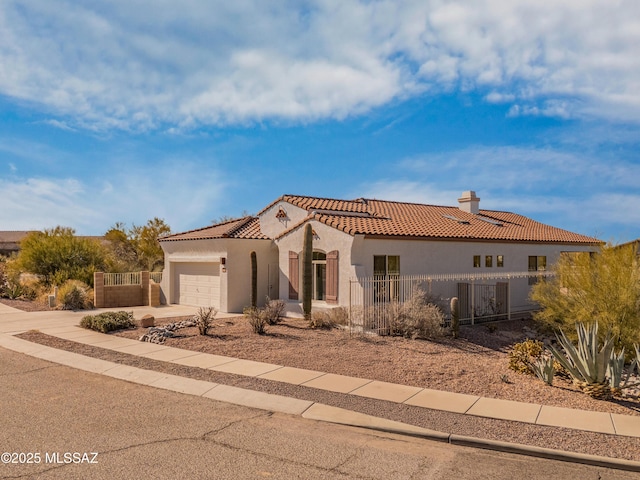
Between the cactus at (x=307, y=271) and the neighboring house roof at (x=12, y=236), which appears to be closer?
the cactus at (x=307, y=271)

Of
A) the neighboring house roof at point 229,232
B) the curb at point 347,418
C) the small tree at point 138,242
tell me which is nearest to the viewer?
the curb at point 347,418

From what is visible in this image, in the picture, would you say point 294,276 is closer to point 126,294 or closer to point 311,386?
point 126,294

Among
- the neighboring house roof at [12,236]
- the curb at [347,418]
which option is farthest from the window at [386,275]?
the neighboring house roof at [12,236]

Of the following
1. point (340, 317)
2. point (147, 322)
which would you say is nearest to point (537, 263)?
point (340, 317)

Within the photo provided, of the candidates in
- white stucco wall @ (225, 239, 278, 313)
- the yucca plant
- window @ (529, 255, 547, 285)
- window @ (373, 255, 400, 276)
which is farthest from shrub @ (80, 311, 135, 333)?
window @ (529, 255, 547, 285)

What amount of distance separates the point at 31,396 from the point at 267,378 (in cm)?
439

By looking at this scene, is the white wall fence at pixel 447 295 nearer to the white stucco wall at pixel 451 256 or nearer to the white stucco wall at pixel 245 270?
the white stucco wall at pixel 451 256

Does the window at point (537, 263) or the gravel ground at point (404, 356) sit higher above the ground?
the window at point (537, 263)

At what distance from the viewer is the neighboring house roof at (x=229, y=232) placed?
73.1 ft

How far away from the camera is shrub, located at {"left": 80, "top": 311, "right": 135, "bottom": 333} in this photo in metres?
16.6

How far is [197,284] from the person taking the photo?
2395cm

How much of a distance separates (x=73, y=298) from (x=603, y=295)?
2136 cm

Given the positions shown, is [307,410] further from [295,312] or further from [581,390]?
[295,312]

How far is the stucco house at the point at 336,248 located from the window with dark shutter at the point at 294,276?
41 millimetres
